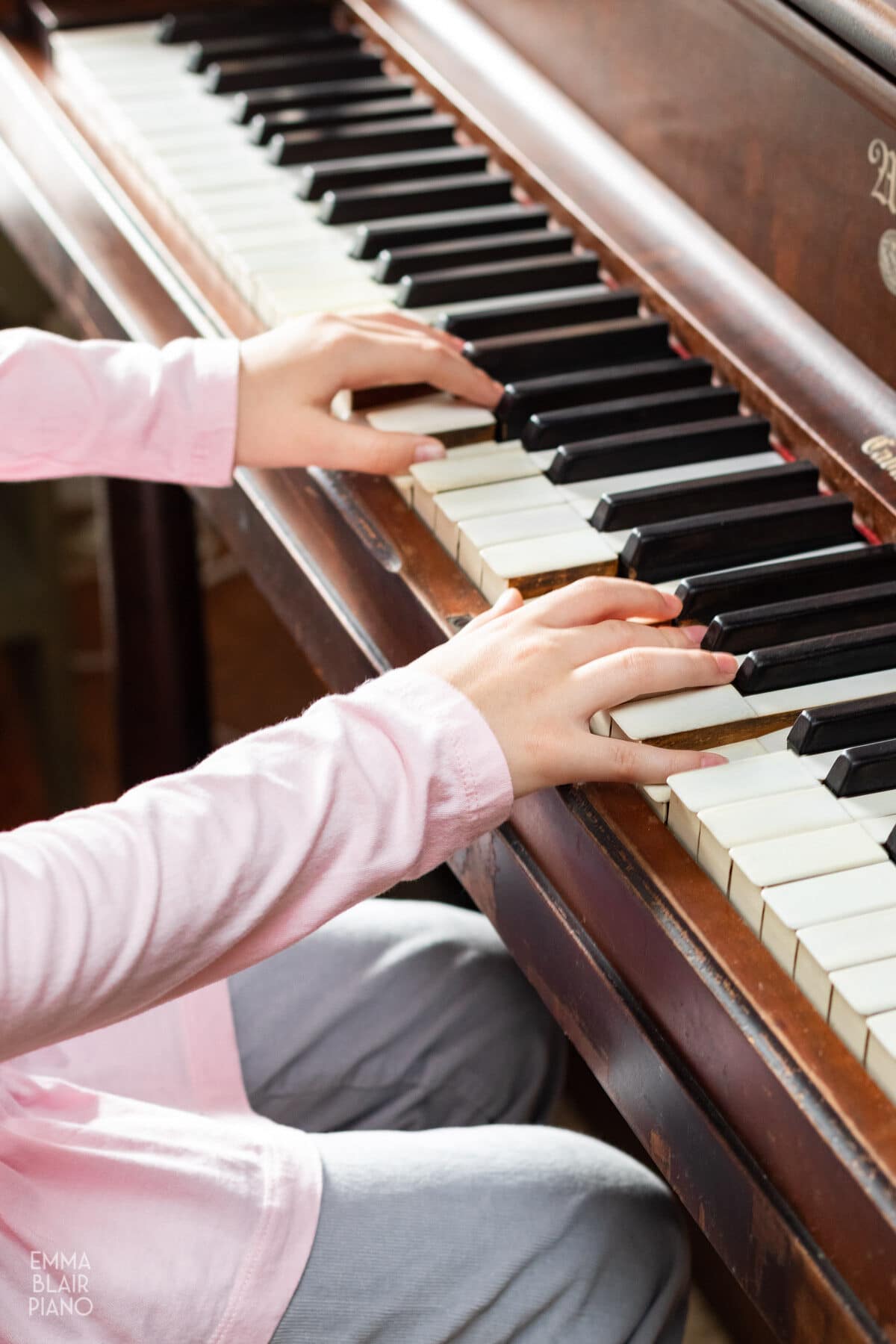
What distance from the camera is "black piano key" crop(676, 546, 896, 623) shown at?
0.93m

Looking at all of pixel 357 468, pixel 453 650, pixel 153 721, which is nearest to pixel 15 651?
pixel 153 721

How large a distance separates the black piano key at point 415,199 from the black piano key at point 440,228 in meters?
0.02

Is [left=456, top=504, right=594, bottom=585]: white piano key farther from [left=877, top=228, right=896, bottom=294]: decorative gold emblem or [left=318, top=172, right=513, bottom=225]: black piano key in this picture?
[left=318, top=172, right=513, bottom=225]: black piano key

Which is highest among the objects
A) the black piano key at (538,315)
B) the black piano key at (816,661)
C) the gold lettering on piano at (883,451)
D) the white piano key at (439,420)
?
the black piano key at (538,315)

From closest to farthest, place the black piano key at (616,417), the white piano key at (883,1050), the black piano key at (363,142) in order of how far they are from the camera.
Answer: the white piano key at (883,1050)
the black piano key at (616,417)
the black piano key at (363,142)

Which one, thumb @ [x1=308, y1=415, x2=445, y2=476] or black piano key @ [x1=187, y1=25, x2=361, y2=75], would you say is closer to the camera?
thumb @ [x1=308, y1=415, x2=445, y2=476]

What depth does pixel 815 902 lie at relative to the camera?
730 millimetres

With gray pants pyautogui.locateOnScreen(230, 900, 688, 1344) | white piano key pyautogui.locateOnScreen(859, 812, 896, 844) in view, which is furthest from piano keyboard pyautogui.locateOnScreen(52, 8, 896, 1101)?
gray pants pyautogui.locateOnScreen(230, 900, 688, 1344)

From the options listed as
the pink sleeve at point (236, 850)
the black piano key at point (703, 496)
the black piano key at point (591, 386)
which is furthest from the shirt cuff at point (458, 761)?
the black piano key at point (591, 386)

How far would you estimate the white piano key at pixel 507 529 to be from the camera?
986 millimetres

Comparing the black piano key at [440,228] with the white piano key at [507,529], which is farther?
the black piano key at [440,228]

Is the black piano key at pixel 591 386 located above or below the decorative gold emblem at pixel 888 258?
below

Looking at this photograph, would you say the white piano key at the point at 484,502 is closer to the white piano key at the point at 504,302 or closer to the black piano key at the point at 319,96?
the white piano key at the point at 504,302

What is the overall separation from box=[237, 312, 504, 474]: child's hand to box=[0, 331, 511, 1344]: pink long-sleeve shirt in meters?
0.28
